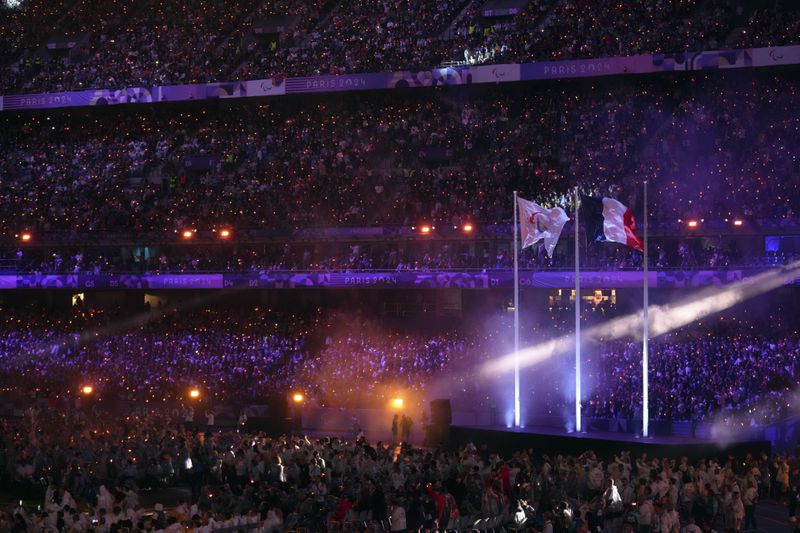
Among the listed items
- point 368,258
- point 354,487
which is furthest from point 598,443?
point 368,258

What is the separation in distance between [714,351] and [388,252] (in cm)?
1521

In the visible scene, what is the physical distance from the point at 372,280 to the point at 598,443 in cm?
1767

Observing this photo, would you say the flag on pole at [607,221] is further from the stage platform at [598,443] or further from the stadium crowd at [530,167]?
the stadium crowd at [530,167]

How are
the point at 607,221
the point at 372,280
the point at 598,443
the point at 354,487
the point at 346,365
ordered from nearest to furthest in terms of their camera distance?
the point at 354,487
the point at 607,221
the point at 598,443
the point at 346,365
the point at 372,280

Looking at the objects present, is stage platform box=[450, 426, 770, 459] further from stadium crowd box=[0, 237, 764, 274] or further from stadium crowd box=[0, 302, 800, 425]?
stadium crowd box=[0, 237, 764, 274]

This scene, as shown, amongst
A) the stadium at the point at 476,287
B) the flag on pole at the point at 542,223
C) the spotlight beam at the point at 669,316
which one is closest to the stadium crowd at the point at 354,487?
the stadium at the point at 476,287

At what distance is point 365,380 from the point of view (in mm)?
39312

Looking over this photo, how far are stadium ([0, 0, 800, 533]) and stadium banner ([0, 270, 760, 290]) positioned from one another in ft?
0.32

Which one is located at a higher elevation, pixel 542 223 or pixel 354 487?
pixel 542 223

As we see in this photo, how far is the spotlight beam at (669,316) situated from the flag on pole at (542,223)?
1018cm

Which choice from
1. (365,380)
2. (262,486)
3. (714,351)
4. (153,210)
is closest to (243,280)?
(153,210)

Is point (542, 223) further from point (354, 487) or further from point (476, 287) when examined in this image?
point (476, 287)

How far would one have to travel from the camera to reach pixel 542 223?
2989 cm

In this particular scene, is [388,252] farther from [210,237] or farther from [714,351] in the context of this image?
[714,351]
